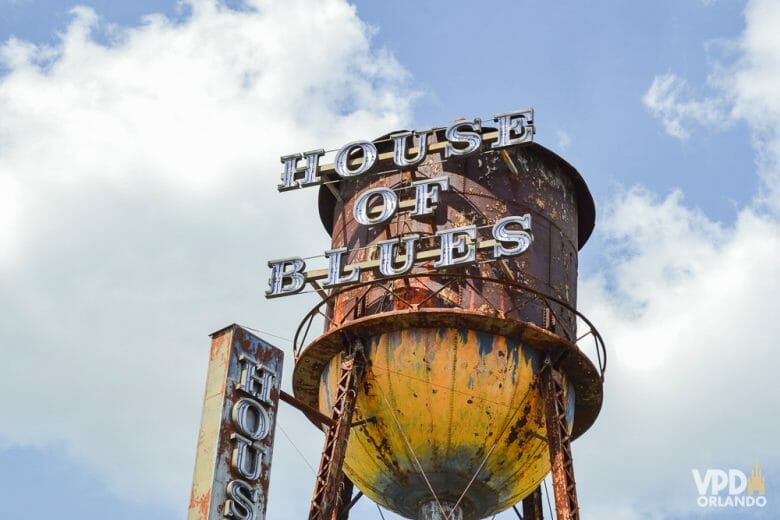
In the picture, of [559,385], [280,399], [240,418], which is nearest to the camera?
[240,418]

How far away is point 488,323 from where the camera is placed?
2962 cm

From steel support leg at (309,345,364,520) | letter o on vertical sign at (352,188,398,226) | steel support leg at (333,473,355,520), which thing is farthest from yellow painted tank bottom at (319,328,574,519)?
letter o on vertical sign at (352,188,398,226)

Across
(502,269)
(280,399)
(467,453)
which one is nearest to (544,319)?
(502,269)

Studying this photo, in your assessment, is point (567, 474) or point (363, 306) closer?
point (567, 474)

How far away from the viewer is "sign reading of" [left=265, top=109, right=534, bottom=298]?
3019 centimetres

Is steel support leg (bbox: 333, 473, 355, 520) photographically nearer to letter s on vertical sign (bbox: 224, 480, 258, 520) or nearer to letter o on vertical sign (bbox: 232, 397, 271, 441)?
letter o on vertical sign (bbox: 232, 397, 271, 441)

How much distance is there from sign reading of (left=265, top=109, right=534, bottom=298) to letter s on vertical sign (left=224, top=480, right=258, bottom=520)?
6349mm

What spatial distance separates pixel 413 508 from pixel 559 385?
417 centimetres

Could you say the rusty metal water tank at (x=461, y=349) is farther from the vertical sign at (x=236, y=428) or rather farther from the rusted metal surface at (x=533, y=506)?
the vertical sign at (x=236, y=428)

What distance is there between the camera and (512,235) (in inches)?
1193

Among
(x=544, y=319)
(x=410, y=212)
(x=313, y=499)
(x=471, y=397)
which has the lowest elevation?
(x=313, y=499)

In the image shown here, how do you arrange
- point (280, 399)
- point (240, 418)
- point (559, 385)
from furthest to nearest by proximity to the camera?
point (559, 385) < point (280, 399) < point (240, 418)

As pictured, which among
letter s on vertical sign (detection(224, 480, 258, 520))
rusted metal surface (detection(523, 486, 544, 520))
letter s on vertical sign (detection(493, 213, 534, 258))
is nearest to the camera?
letter s on vertical sign (detection(224, 480, 258, 520))

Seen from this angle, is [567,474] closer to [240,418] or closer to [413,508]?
[413,508]
